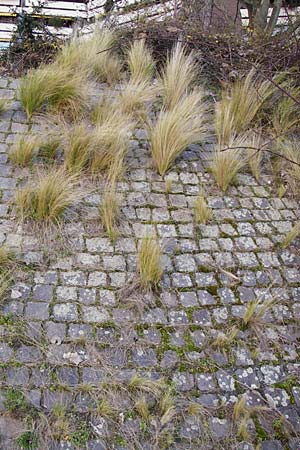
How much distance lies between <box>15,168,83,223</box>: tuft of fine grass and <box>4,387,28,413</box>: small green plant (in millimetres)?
1210

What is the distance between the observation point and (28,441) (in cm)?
214

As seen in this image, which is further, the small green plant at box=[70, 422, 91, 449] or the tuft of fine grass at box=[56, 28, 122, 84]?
the tuft of fine grass at box=[56, 28, 122, 84]

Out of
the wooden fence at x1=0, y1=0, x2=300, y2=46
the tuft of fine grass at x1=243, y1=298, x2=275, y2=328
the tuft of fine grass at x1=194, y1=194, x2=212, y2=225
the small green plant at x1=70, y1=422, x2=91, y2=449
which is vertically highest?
the wooden fence at x1=0, y1=0, x2=300, y2=46

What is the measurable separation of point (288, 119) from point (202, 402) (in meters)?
3.02

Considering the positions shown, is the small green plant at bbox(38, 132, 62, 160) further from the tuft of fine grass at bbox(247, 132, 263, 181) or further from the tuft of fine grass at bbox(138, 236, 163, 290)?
the tuft of fine grass at bbox(247, 132, 263, 181)

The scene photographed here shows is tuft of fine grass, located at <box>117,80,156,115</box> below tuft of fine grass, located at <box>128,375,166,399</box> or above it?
above

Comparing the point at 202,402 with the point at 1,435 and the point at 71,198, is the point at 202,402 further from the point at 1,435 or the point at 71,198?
the point at 71,198

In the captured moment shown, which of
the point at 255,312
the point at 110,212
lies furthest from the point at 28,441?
the point at 110,212

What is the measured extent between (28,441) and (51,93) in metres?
3.06

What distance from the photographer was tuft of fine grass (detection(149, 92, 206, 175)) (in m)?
3.81

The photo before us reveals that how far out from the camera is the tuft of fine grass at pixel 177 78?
4.55 meters

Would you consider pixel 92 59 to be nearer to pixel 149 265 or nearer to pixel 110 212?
pixel 110 212

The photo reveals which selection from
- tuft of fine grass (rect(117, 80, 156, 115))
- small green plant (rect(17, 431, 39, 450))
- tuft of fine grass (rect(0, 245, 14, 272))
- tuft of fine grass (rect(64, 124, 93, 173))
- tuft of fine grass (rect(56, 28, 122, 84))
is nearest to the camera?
small green plant (rect(17, 431, 39, 450))

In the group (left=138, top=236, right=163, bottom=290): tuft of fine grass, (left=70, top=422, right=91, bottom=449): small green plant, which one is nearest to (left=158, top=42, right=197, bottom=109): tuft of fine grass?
(left=138, top=236, right=163, bottom=290): tuft of fine grass
